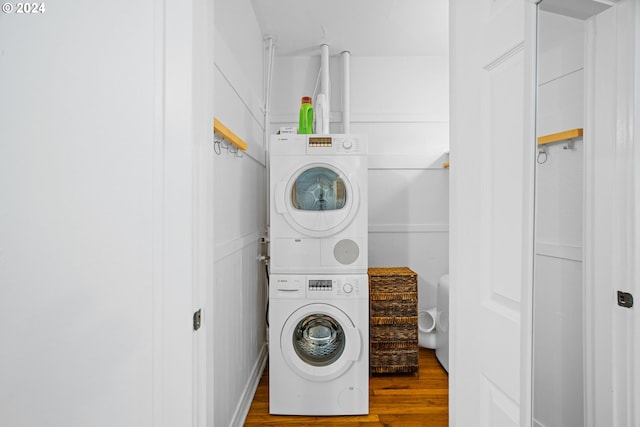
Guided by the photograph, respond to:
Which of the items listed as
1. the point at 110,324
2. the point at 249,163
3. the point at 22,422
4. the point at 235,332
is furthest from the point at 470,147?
the point at 249,163

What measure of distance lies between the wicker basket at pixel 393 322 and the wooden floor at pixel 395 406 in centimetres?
11

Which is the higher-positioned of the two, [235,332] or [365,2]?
[365,2]

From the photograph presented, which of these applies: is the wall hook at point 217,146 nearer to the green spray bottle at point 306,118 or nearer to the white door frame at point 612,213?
the green spray bottle at point 306,118

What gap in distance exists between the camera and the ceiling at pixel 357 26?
92.9 inches

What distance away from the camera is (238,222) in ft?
6.65

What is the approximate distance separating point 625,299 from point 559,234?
145 millimetres

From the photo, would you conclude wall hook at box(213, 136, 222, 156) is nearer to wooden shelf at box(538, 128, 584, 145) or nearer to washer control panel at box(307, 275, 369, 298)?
washer control panel at box(307, 275, 369, 298)

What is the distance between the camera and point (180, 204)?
2.80 ft

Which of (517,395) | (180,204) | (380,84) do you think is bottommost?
(517,395)

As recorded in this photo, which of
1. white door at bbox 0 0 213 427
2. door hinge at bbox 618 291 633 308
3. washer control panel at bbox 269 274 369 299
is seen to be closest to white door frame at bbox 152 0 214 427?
white door at bbox 0 0 213 427

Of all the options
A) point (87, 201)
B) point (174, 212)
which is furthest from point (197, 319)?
point (87, 201)

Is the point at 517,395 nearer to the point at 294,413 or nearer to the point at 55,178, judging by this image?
the point at 55,178

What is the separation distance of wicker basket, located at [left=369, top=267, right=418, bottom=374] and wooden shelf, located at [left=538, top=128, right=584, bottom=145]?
6.51 ft

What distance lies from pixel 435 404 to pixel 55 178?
2281 millimetres
